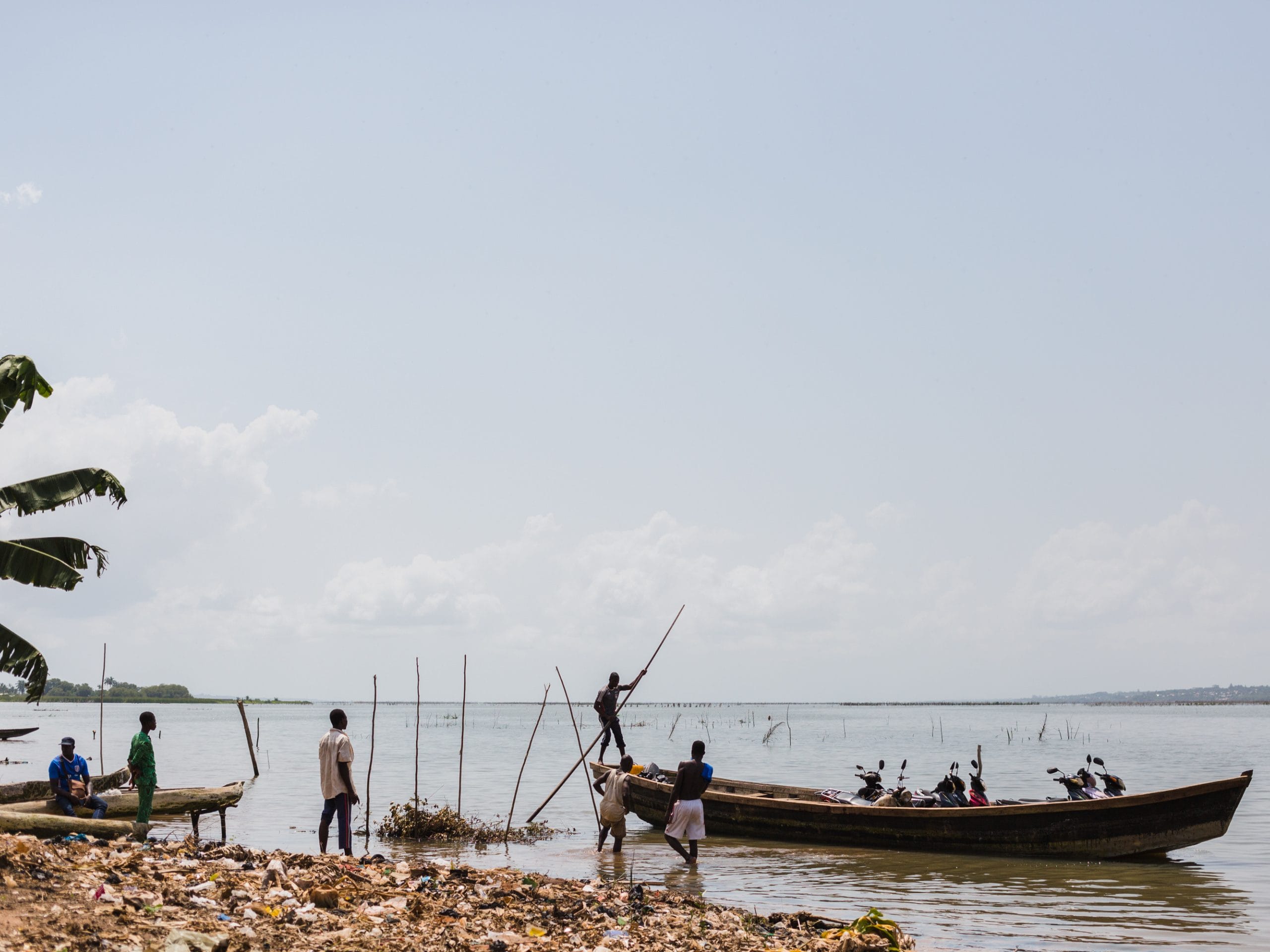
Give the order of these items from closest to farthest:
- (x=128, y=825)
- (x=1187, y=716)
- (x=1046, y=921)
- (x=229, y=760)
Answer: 1. (x=128, y=825)
2. (x=1046, y=921)
3. (x=229, y=760)
4. (x=1187, y=716)

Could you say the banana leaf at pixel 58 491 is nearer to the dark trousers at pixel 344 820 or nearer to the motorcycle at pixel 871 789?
the dark trousers at pixel 344 820

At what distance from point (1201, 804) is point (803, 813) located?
5.49m

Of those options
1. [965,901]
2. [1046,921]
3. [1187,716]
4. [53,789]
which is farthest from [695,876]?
[1187,716]

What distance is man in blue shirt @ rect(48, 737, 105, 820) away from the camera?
11.5 meters

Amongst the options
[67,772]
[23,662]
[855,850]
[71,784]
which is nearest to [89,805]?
[71,784]

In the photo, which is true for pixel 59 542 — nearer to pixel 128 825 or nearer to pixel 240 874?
pixel 128 825

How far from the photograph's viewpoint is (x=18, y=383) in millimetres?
9656

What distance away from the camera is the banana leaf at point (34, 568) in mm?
10047

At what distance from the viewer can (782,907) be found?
36.5 ft

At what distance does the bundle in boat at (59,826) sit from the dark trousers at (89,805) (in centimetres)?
246

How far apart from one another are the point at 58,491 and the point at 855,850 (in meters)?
11.9

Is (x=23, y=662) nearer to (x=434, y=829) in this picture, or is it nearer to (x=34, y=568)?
(x=34, y=568)

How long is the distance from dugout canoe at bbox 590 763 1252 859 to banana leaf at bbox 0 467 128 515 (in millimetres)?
9742

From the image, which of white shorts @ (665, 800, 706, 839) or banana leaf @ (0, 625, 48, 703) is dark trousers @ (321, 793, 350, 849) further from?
white shorts @ (665, 800, 706, 839)
